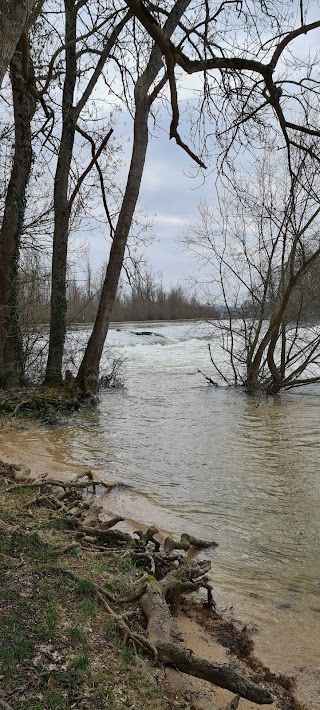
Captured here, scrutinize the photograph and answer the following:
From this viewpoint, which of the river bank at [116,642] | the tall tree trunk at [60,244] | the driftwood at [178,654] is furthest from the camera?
the tall tree trunk at [60,244]

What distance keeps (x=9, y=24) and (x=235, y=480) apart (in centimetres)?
604

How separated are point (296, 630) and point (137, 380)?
51.2 ft

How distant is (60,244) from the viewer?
14.0m

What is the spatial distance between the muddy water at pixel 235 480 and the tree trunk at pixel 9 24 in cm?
349

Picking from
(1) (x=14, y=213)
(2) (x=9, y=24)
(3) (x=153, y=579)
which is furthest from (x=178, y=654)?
(1) (x=14, y=213)

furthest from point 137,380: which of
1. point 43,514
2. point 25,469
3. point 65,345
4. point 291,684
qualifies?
point 291,684

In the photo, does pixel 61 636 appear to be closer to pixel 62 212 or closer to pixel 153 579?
pixel 153 579

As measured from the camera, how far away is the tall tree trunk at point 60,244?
1358cm

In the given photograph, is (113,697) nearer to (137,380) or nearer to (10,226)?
(10,226)

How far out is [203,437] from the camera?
10.4m

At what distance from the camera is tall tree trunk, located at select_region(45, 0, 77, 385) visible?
13.6m

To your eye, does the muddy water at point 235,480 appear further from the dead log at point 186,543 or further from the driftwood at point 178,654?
the driftwood at point 178,654

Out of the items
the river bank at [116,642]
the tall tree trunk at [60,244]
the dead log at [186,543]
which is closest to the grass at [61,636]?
the river bank at [116,642]

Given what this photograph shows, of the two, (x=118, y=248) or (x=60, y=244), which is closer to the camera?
(x=118, y=248)
